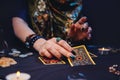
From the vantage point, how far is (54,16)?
1.60 m

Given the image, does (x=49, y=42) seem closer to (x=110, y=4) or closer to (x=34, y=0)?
(x=34, y=0)

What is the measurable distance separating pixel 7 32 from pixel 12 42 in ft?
0.37

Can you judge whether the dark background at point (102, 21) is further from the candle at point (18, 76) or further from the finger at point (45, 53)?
the candle at point (18, 76)

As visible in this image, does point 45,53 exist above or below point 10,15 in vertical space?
below

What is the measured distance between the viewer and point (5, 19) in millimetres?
1670

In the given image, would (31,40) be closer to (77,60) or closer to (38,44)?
(38,44)

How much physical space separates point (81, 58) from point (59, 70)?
141 millimetres

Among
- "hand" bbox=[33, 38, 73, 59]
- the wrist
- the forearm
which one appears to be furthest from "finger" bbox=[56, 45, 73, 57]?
the forearm

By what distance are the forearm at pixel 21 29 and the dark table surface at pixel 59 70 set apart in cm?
25

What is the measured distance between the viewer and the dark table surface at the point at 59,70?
1047 mm

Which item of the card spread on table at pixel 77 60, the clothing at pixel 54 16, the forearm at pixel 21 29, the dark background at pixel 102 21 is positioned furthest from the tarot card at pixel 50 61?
the dark background at pixel 102 21

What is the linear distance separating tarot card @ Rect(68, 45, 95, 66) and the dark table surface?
0.03m

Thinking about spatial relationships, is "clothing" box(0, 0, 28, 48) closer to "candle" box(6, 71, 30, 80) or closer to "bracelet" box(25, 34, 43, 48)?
"bracelet" box(25, 34, 43, 48)

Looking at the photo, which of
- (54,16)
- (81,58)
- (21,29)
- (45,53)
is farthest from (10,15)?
(81,58)
